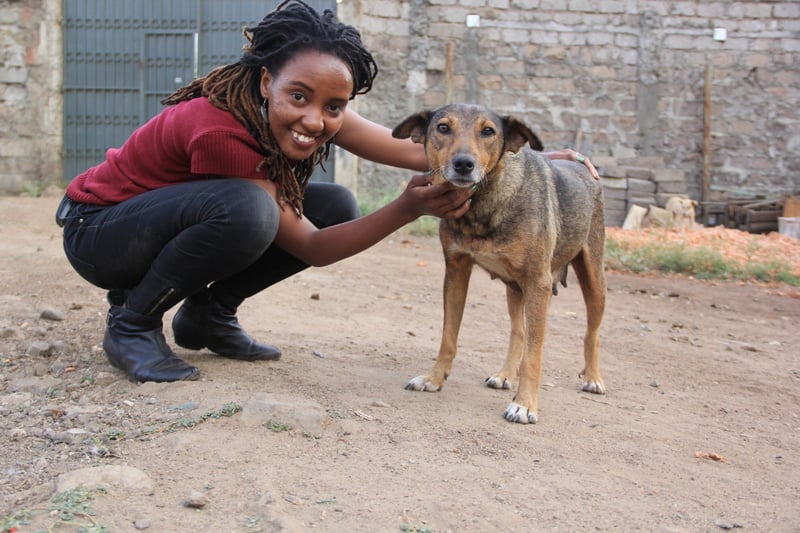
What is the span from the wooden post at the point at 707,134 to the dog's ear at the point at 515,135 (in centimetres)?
978

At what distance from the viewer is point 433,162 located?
3.59 metres

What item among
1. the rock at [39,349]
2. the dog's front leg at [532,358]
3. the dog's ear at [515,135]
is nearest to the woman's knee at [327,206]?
the dog's ear at [515,135]

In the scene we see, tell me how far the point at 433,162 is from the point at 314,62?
29.3 inches

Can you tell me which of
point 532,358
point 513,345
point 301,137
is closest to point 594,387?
point 513,345

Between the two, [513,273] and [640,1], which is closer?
[513,273]

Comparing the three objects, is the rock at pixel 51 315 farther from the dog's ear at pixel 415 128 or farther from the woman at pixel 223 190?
the dog's ear at pixel 415 128

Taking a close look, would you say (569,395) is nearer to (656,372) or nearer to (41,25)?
(656,372)

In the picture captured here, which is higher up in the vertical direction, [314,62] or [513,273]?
[314,62]

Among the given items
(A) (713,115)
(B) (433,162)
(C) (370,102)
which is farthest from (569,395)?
(A) (713,115)

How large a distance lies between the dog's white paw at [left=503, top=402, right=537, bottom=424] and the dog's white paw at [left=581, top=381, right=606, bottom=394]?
89 cm

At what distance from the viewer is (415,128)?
3.79 m

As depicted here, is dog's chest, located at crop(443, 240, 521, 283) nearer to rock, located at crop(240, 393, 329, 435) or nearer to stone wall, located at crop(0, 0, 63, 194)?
rock, located at crop(240, 393, 329, 435)

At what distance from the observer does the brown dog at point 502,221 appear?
11.5 feet

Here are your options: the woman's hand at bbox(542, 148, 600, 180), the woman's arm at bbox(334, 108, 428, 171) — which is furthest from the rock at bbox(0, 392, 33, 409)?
the woman's hand at bbox(542, 148, 600, 180)
